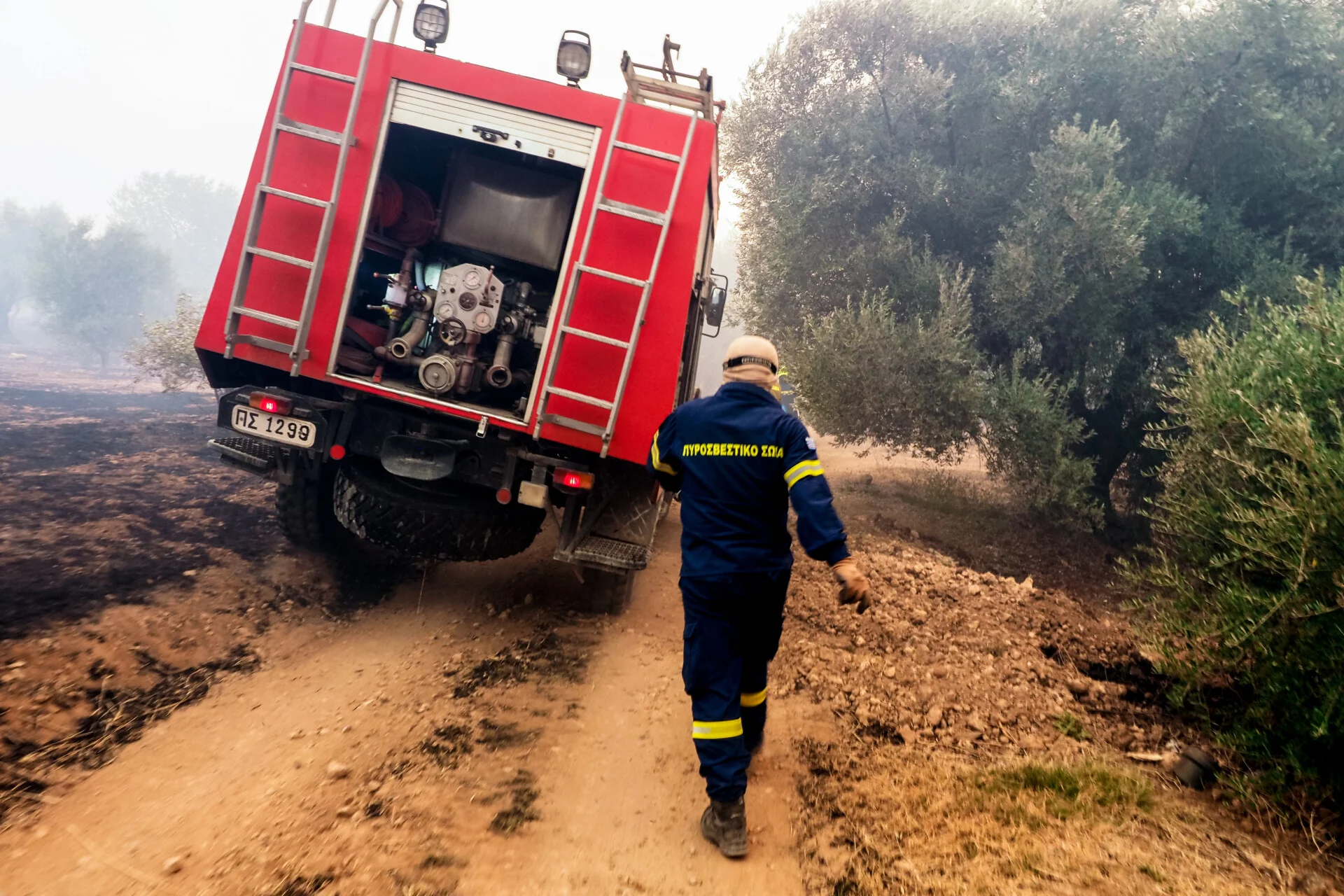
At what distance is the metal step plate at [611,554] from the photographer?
4.45m

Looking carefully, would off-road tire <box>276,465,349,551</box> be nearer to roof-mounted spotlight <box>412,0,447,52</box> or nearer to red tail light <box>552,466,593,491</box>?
red tail light <box>552,466,593,491</box>

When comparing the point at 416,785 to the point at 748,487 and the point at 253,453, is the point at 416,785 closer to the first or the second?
the point at 748,487

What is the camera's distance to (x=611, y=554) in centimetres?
455

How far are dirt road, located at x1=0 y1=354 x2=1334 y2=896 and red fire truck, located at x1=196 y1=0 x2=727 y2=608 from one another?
0.83m

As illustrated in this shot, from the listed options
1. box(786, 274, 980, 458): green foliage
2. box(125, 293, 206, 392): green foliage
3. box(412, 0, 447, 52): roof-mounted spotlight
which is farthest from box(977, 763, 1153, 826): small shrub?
box(125, 293, 206, 392): green foliage

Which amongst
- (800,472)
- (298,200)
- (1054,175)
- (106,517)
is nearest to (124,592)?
(106,517)

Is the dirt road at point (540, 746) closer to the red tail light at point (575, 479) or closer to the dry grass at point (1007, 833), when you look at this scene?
the dry grass at point (1007, 833)

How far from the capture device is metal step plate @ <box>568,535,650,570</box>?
445cm

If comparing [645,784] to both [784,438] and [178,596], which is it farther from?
[178,596]

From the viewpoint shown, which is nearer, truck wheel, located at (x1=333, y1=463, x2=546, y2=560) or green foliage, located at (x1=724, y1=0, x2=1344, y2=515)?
truck wheel, located at (x1=333, y1=463, x2=546, y2=560)

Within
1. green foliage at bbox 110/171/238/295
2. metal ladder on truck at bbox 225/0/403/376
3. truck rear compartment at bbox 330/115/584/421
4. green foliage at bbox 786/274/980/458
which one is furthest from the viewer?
green foliage at bbox 110/171/238/295

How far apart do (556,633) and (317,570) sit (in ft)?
6.56

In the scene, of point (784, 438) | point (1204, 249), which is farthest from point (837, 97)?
point (784, 438)

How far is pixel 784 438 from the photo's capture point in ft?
9.32
